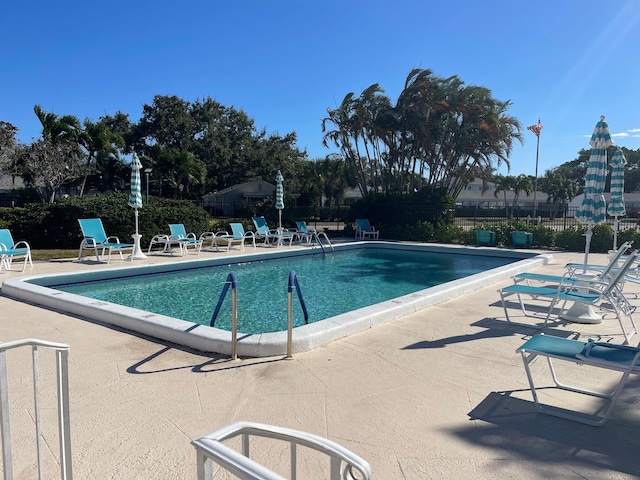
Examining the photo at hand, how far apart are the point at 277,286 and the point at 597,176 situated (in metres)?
6.11

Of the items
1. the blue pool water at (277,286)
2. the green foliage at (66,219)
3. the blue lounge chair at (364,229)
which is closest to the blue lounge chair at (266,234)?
the blue pool water at (277,286)

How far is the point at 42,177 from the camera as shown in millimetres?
25312

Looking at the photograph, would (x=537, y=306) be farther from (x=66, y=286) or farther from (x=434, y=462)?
(x=66, y=286)

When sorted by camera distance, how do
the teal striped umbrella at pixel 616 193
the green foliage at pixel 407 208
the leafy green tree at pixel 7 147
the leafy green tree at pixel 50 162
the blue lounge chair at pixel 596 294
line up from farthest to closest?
the leafy green tree at pixel 7 147 → the leafy green tree at pixel 50 162 → the green foliage at pixel 407 208 → the teal striped umbrella at pixel 616 193 → the blue lounge chair at pixel 596 294

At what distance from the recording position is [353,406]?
3.26 metres

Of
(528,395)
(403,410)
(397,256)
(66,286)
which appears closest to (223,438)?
(403,410)

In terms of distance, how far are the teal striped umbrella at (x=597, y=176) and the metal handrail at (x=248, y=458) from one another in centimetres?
604

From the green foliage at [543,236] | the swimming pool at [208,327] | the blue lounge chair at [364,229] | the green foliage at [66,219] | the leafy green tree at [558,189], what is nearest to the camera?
the swimming pool at [208,327]

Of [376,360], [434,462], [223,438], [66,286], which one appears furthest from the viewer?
[66,286]

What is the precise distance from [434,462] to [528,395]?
4.48ft

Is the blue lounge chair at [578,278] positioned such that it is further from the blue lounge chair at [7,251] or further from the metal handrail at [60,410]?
the blue lounge chair at [7,251]

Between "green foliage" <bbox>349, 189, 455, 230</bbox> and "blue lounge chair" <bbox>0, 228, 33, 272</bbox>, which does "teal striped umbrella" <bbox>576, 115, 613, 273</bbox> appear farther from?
"green foliage" <bbox>349, 189, 455, 230</bbox>

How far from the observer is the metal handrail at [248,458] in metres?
1.06

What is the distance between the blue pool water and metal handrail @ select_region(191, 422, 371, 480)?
4753mm
